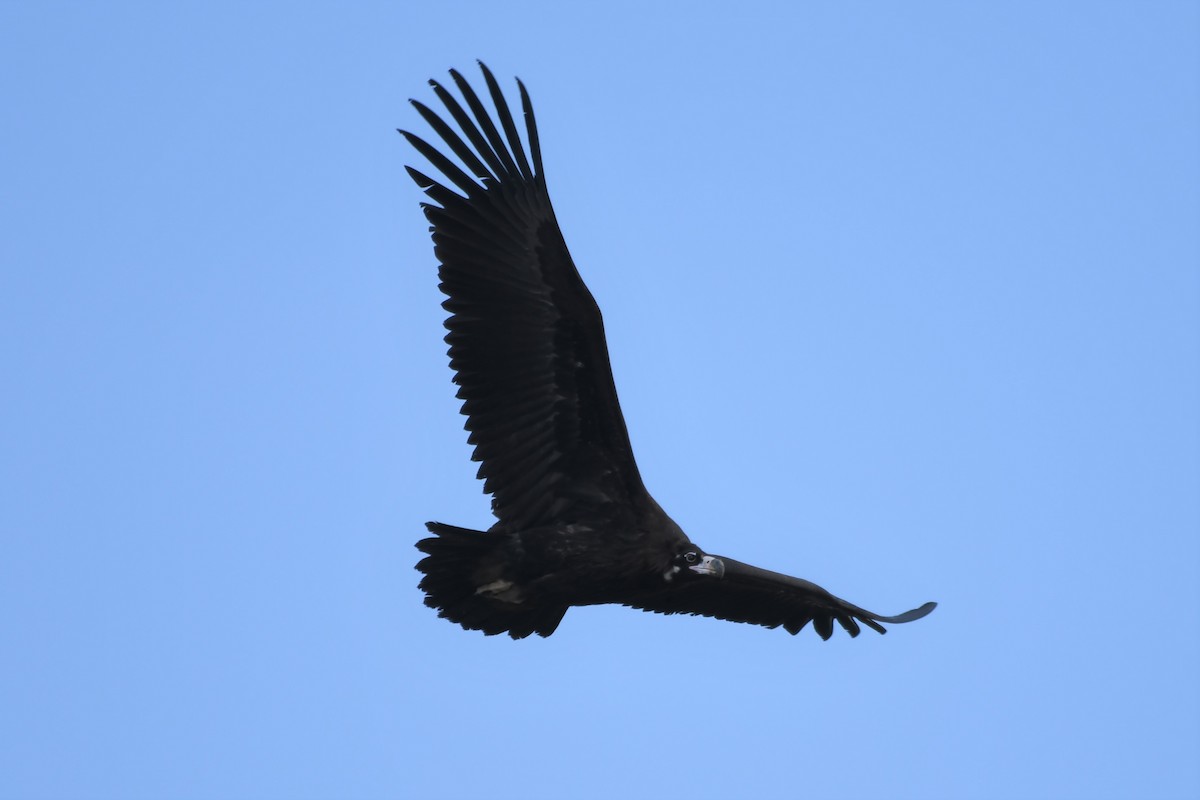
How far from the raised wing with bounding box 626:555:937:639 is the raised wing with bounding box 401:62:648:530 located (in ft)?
4.92

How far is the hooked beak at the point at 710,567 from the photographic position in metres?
13.1

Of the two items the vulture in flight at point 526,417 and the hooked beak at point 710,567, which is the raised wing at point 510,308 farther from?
the hooked beak at point 710,567

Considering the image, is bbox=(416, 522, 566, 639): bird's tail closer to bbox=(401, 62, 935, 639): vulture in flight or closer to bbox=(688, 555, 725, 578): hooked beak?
bbox=(401, 62, 935, 639): vulture in flight

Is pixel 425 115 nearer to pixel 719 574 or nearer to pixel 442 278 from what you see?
pixel 442 278

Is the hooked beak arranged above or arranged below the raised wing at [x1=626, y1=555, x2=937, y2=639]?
below

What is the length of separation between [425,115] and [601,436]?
2.37 meters

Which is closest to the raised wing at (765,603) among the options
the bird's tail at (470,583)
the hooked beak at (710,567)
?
the hooked beak at (710,567)

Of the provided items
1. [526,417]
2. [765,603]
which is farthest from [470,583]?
[765,603]

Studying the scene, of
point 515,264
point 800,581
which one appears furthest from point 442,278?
point 800,581

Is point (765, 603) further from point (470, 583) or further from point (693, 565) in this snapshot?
point (470, 583)

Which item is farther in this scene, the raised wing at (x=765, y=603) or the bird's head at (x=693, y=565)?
the raised wing at (x=765, y=603)

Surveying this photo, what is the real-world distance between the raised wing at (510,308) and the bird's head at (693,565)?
80cm

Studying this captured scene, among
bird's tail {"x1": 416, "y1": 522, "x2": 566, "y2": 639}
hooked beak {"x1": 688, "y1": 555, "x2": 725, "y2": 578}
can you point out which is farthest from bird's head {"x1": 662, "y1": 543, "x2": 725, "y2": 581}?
bird's tail {"x1": 416, "y1": 522, "x2": 566, "y2": 639}

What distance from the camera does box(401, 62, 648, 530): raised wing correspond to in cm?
1230
